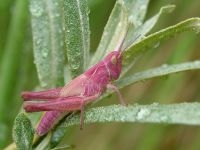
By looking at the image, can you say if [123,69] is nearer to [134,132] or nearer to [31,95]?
[31,95]

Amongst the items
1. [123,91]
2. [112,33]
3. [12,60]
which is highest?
[112,33]

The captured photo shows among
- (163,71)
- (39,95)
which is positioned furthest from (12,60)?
(163,71)

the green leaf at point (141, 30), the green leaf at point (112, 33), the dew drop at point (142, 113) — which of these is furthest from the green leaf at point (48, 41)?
the dew drop at point (142, 113)

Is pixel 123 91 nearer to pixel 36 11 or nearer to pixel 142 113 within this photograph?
pixel 36 11

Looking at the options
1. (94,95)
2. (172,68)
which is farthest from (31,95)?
(172,68)

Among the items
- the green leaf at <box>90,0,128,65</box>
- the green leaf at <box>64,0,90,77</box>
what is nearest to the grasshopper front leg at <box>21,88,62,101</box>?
the green leaf at <box>64,0,90,77</box>

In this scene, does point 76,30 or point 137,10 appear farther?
point 137,10

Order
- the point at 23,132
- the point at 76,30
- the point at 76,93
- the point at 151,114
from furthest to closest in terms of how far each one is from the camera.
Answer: the point at 76,93 → the point at 76,30 → the point at 23,132 → the point at 151,114

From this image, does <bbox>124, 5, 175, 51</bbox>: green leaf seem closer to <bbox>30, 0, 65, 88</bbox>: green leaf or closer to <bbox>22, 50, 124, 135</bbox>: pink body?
<bbox>22, 50, 124, 135</bbox>: pink body
